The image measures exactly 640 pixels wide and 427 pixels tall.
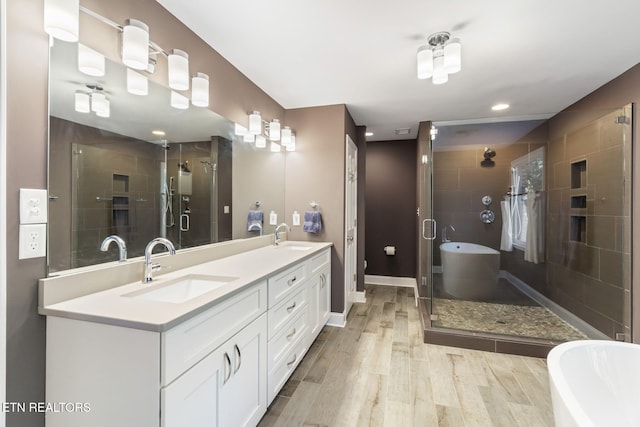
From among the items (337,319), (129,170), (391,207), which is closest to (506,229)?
(391,207)

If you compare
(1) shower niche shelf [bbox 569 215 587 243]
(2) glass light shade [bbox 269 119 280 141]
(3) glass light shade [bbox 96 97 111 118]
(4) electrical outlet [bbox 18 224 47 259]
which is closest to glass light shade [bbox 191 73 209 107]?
(3) glass light shade [bbox 96 97 111 118]

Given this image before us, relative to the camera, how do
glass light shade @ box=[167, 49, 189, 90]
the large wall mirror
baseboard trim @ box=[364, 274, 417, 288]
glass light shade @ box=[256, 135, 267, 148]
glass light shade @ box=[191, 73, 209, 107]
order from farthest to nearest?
baseboard trim @ box=[364, 274, 417, 288]
glass light shade @ box=[256, 135, 267, 148]
glass light shade @ box=[191, 73, 209, 107]
glass light shade @ box=[167, 49, 189, 90]
the large wall mirror

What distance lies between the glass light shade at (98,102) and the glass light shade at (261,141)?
139 cm

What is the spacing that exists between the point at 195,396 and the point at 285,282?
86 cm

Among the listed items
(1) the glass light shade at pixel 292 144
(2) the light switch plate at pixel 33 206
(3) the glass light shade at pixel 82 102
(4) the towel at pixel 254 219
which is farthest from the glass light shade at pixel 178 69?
(1) the glass light shade at pixel 292 144

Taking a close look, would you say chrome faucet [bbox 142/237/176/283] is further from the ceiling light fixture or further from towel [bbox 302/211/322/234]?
the ceiling light fixture

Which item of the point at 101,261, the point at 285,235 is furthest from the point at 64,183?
the point at 285,235

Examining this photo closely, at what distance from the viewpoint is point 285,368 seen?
1846 mm

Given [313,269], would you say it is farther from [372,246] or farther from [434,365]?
[372,246]

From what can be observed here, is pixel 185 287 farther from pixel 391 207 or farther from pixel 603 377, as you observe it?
pixel 391 207

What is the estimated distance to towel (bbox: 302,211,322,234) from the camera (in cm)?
293

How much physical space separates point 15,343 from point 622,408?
2532 mm

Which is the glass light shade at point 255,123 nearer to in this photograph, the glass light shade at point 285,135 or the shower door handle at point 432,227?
the glass light shade at point 285,135

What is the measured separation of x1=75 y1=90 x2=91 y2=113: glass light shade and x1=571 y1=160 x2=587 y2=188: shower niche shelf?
398cm
